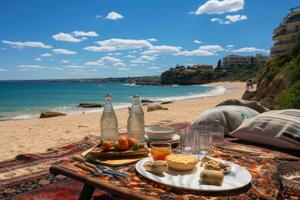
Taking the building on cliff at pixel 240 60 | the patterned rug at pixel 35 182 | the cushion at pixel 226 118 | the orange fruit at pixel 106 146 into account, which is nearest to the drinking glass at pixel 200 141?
the orange fruit at pixel 106 146

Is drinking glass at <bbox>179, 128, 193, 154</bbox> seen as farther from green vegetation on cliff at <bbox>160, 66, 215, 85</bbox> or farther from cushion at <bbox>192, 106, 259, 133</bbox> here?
green vegetation on cliff at <bbox>160, 66, 215, 85</bbox>

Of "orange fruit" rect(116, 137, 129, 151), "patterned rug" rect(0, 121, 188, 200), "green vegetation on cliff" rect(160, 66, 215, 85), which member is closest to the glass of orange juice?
"orange fruit" rect(116, 137, 129, 151)

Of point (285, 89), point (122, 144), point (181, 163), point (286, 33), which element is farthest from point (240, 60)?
point (181, 163)

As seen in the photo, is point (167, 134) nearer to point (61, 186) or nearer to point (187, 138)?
point (187, 138)

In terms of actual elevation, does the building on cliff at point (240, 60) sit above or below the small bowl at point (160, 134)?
above

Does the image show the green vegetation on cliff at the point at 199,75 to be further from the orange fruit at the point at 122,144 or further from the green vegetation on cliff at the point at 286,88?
the orange fruit at the point at 122,144

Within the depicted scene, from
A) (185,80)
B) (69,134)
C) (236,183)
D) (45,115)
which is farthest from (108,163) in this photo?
(185,80)

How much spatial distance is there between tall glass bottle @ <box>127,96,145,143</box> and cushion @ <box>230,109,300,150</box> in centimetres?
181

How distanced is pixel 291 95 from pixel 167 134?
5605 mm

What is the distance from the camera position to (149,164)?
1727 millimetres

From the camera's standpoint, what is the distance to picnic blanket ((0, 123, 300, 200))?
1.49 metres

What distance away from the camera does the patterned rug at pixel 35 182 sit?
2.68m

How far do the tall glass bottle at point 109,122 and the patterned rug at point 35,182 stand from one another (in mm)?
423

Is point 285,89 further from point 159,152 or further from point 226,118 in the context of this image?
point 159,152
